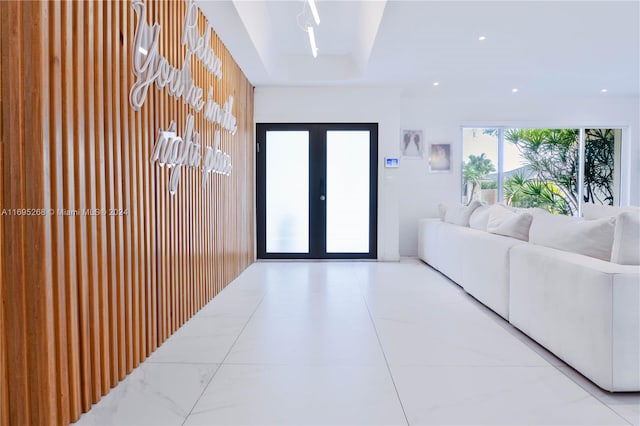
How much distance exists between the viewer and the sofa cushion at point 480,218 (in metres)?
4.62

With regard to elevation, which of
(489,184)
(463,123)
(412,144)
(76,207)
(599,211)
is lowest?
(599,211)

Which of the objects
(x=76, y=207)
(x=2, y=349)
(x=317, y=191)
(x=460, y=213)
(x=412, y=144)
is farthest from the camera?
(x=412, y=144)

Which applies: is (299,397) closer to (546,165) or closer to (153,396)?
(153,396)

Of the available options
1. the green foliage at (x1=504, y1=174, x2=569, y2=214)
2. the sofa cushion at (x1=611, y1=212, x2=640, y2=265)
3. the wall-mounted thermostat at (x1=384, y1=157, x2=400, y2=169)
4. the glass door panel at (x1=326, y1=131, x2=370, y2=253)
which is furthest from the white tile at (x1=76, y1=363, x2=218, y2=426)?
the green foliage at (x1=504, y1=174, x2=569, y2=214)

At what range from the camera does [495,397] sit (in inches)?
80.4

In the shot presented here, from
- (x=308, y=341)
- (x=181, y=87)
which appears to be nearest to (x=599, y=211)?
(x=308, y=341)

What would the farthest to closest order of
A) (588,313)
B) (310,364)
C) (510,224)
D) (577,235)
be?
(510,224), (577,235), (310,364), (588,313)

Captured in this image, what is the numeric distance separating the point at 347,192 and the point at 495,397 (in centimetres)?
473

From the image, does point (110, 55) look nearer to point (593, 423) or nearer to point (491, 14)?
point (593, 423)

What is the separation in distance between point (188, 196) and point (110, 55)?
146cm

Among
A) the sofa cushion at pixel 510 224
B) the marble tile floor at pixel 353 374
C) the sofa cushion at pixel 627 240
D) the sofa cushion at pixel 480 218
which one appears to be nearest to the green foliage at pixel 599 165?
the sofa cushion at pixel 480 218

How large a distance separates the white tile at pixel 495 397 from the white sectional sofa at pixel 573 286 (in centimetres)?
21

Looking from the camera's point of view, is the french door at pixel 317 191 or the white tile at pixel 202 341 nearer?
the white tile at pixel 202 341

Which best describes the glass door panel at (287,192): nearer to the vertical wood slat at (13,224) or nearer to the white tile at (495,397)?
the white tile at (495,397)
